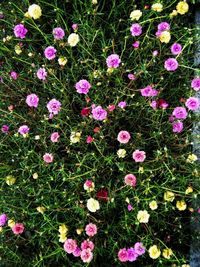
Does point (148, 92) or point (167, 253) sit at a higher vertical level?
point (148, 92)

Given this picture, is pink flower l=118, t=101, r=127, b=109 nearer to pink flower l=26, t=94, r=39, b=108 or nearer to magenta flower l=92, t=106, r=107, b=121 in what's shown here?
magenta flower l=92, t=106, r=107, b=121

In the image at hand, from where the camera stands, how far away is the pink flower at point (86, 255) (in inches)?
75.8

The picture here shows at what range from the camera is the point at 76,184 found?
6.85 ft

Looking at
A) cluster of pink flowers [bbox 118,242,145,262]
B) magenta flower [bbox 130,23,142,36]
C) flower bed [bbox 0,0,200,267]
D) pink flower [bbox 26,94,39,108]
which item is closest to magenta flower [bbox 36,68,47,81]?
flower bed [bbox 0,0,200,267]

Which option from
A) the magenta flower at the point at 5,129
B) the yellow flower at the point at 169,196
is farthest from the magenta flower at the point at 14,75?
the yellow flower at the point at 169,196

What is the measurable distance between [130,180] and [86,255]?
17.0 inches

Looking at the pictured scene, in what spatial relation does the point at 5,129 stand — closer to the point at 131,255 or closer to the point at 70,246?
the point at 70,246

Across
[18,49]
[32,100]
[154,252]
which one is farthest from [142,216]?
[18,49]

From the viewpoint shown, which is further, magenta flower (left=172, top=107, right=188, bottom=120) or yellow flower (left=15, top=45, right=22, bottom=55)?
yellow flower (left=15, top=45, right=22, bottom=55)

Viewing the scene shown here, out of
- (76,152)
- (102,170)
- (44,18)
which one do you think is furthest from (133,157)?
(44,18)

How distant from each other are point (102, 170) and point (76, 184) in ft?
0.56

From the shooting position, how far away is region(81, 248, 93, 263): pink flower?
75.8 inches

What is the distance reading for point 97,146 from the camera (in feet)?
6.72

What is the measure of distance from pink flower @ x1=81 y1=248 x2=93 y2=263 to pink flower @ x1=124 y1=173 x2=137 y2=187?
1.28 ft
